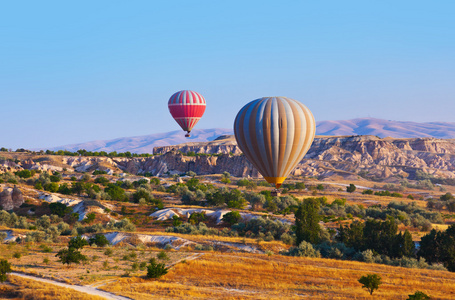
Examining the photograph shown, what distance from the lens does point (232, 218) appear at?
57500mm

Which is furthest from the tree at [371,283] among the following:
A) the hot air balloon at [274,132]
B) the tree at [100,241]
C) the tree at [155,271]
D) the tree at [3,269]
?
the hot air balloon at [274,132]

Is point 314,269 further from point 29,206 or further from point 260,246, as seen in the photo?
point 29,206

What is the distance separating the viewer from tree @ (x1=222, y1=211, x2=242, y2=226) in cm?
5734

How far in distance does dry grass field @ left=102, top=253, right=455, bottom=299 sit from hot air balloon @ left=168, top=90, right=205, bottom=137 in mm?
71120

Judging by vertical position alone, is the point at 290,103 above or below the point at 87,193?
above

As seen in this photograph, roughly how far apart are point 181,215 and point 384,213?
27.2 metres

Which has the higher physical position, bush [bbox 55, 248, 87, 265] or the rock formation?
the rock formation

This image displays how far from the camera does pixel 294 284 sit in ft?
93.6

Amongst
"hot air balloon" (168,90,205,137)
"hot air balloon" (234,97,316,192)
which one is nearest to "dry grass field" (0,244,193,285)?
"hot air balloon" (234,97,316,192)

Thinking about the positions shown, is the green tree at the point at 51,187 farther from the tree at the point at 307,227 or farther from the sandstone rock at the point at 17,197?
the tree at the point at 307,227

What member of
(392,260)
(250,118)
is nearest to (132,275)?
(392,260)

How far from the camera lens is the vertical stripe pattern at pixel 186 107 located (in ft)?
341

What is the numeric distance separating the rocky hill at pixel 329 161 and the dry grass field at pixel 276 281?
85.4 meters

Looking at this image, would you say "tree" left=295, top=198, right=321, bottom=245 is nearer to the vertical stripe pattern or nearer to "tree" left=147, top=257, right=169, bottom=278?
"tree" left=147, top=257, right=169, bottom=278
